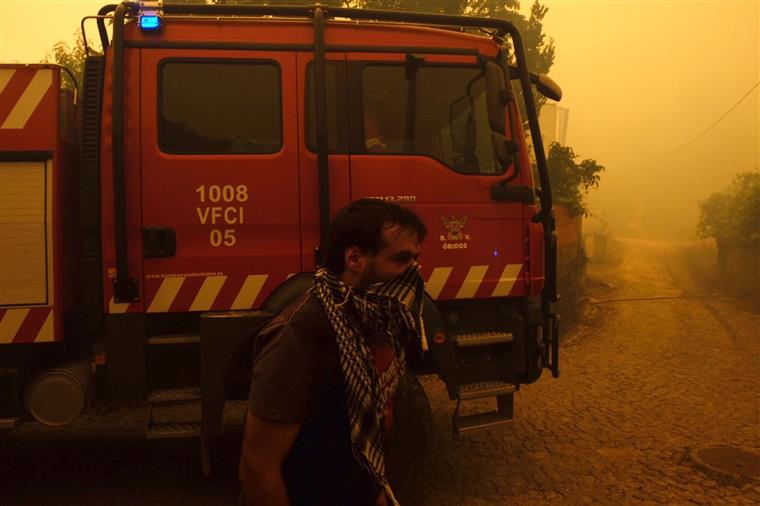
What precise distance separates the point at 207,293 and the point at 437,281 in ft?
4.52

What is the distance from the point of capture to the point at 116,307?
135 inches

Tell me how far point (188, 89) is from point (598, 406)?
461cm

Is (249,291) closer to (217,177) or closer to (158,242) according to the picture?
(158,242)

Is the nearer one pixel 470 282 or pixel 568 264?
pixel 470 282

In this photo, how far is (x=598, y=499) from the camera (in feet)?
12.3

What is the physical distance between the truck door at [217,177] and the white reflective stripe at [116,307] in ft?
0.38

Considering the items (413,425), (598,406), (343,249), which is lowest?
(598,406)

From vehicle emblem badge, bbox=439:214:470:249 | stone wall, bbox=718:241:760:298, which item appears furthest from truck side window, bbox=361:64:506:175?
stone wall, bbox=718:241:760:298

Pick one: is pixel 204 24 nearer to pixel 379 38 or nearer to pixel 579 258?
pixel 379 38

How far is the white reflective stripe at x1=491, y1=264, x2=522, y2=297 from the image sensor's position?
3883mm

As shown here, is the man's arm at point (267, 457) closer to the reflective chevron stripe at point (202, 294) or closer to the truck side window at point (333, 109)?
the reflective chevron stripe at point (202, 294)

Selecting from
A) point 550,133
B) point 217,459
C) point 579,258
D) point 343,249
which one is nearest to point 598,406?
point 217,459

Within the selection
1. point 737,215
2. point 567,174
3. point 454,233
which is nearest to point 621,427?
point 454,233

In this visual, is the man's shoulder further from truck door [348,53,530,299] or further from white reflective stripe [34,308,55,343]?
white reflective stripe [34,308,55,343]
